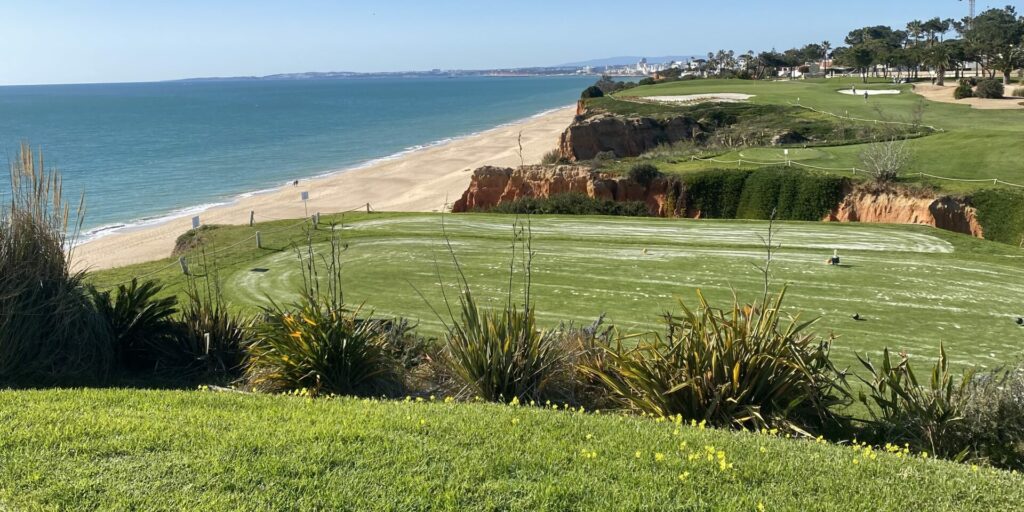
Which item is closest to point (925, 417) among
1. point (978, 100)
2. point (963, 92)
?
point (978, 100)

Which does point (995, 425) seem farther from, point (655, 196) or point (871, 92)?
point (871, 92)

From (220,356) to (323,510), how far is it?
5670 mm

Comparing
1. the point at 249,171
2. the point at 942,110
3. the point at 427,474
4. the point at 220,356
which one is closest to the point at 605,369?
the point at 427,474

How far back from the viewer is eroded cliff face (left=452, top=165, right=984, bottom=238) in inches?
928

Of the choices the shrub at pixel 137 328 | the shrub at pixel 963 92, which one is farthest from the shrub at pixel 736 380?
the shrub at pixel 963 92

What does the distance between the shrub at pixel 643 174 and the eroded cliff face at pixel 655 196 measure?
0.17 metres

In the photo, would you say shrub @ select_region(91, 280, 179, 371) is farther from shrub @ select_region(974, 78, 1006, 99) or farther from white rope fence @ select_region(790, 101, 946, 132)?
shrub @ select_region(974, 78, 1006, 99)

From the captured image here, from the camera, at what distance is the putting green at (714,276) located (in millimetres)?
11070

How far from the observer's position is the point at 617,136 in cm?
5156

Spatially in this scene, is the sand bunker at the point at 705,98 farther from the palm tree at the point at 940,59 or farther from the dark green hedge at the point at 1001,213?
the dark green hedge at the point at 1001,213

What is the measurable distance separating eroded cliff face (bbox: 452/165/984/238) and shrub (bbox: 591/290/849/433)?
18384 mm

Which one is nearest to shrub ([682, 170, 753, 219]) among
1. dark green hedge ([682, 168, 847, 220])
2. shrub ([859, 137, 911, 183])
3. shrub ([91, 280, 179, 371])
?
dark green hedge ([682, 168, 847, 220])

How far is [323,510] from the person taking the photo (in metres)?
4.74

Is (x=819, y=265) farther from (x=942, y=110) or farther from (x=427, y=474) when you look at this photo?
(x=942, y=110)
